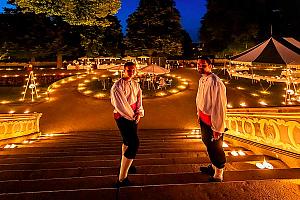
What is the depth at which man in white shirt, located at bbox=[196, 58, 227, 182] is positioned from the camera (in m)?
3.73

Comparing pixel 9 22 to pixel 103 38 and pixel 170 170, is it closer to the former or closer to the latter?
pixel 103 38

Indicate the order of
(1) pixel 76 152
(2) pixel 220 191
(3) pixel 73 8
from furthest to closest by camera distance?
(3) pixel 73 8
(1) pixel 76 152
(2) pixel 220 191

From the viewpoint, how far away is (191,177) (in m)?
3.89

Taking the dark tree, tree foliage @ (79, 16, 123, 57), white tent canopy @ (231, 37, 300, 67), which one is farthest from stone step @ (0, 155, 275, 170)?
tree foliage @ (79, 16, 123, 57)

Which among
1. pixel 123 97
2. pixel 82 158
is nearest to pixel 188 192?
pixel 123 97

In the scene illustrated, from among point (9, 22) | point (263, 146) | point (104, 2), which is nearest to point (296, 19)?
point (104, 2)

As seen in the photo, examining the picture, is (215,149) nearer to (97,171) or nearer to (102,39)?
(97,171)

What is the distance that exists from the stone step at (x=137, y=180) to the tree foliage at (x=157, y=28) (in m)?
30.0

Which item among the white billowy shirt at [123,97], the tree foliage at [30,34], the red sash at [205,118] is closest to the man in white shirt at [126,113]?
the white billowy shirt at [123,97]

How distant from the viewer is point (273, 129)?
474 cm

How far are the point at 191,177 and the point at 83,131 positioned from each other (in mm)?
8391

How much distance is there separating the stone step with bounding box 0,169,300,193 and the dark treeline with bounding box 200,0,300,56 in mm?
27827

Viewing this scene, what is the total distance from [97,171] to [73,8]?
72.1 ft

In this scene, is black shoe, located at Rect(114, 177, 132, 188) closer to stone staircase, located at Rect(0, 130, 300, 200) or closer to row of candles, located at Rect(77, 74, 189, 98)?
stone staircase, located at Rect(0, 130, 300, 200)
